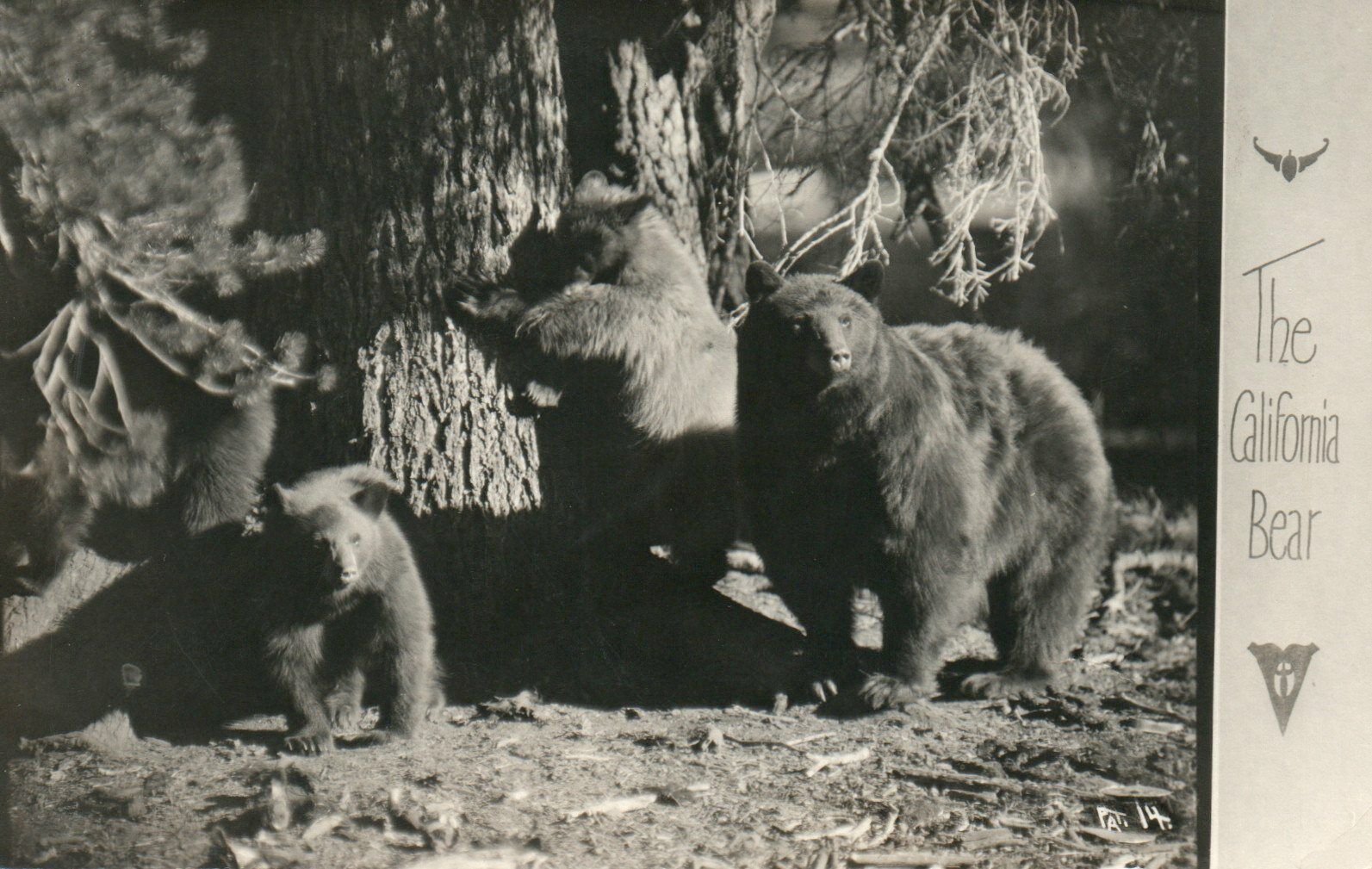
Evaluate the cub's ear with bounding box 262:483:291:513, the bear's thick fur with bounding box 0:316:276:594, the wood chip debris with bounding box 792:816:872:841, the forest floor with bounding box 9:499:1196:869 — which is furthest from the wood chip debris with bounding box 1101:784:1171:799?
the bear's thick fur with bounding box 0:316:276:594

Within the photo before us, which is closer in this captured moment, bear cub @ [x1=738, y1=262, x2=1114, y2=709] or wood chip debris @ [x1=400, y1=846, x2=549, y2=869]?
wood chip debris @ [x1=400, y1=846, x2=549, y2=869]

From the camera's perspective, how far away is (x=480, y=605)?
137 inches

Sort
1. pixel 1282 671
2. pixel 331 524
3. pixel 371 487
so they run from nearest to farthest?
pixel 331 524
pixel 371 487
pixel 1282 671

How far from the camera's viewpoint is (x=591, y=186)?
356 cm

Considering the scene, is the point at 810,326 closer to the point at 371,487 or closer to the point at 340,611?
the point at 371,487

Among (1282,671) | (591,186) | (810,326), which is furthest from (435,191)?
(1282,671)

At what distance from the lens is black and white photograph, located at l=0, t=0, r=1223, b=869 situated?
329 centimetres

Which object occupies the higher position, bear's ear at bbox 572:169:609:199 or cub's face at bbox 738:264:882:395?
bear's ear at bbox 572:169:609:199

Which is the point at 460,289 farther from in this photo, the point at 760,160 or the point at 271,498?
the point at 760,160

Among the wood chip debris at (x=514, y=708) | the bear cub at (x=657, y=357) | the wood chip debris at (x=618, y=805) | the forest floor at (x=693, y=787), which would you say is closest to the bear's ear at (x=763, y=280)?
the bear cub at (x=657, y=357)

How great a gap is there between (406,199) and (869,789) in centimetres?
245

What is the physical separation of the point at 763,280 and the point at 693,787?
65.4 inches

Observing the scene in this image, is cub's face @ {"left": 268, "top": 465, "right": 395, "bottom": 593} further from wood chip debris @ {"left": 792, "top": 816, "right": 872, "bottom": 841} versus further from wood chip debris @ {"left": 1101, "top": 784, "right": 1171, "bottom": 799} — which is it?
wood chip debris @ {"left": 1101, "top": 784, "right": 1171, "bottom": 799}

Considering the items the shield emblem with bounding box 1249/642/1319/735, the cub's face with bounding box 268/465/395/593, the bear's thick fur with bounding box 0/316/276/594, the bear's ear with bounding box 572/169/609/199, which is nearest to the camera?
the cub's face with bounding box 268/465/395/593
